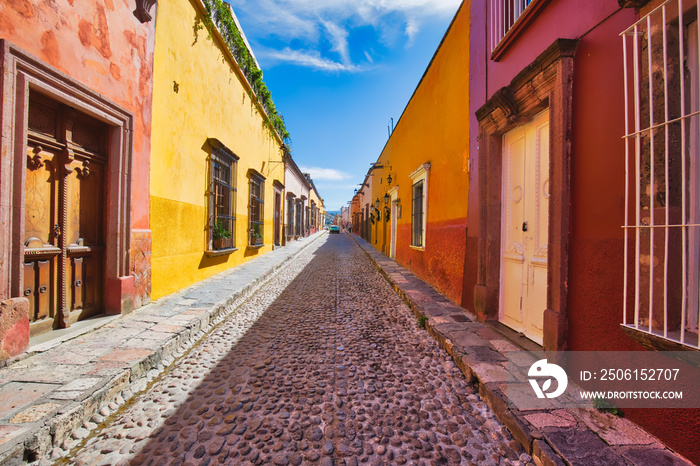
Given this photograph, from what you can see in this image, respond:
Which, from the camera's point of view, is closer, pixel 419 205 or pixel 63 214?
pixel 63 214

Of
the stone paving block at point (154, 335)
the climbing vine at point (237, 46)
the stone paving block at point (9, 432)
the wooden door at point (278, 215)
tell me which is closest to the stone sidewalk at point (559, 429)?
the stone paving block at point (9, 432)

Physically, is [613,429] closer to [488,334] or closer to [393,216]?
[488,334]

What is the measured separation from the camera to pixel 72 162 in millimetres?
3297

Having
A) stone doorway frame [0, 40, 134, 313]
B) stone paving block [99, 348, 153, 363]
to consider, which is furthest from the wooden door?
stone paving block [99, 348, 153, 363]

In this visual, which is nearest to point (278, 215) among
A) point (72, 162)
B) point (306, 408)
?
point (72, 162)

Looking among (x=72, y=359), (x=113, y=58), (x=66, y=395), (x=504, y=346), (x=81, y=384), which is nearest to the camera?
(x=66, y=395)

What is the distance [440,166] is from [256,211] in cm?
654

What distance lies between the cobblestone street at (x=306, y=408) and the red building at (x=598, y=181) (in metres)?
1.05

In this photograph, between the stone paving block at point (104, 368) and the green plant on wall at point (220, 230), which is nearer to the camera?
the stone paving block at point (104, 368)

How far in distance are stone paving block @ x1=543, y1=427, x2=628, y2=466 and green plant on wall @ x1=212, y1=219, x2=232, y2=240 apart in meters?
6.32

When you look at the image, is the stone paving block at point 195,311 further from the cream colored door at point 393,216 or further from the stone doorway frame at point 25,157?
the cream colored door at point 393,216

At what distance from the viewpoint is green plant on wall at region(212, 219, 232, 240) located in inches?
253

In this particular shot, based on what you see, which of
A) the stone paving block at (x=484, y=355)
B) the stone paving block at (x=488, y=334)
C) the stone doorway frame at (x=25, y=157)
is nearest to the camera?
the stone doorway frame at (x=25, y=157)

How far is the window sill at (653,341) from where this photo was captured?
1.58 m
